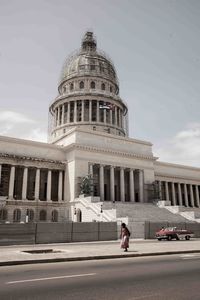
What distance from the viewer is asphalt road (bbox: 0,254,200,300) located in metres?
7.39

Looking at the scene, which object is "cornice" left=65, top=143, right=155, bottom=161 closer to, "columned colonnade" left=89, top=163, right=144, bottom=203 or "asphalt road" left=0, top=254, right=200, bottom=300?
"columned colonnade" left=89, top=163, right=144, bottom=203

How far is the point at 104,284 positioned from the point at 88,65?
80.8 m

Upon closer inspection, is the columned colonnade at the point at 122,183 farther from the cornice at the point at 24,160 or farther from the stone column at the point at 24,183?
the stone column at the point at 24,183

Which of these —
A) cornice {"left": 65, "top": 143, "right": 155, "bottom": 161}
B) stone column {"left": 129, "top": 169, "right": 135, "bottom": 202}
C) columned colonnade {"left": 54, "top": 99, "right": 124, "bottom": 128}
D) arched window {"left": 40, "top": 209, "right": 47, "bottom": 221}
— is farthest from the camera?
columned colonnade {"left": 54, "top": 99, "right": 124, "bottom": 128}

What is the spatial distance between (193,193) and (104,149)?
109 feet

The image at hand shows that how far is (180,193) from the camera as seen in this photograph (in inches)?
2901

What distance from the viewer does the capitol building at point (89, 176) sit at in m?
49.4

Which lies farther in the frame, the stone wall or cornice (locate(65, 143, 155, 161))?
cornice (locate(65, 143, 155, 161))

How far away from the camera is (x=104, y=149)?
190 feet

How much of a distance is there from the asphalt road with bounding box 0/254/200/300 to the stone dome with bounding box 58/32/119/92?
75908mm

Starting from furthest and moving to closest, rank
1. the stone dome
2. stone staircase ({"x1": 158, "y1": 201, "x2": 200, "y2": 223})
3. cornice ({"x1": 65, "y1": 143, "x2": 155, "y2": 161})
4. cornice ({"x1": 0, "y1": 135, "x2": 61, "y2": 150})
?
the stone dome, cornice ({"x1": 65, "y1": 143, "x2": 155, "y2": 161}), cornice ({"x1": 0, "y1": 135, "x2": 61, "y2": 150}), stone staircase ({"x1": 158, "y1": 201, "x2": 200, "y2": 223})

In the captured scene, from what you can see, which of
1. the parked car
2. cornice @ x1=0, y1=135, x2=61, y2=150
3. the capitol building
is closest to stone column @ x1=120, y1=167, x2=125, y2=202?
the capitol building

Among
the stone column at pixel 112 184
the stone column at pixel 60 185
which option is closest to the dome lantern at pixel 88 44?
the stone column at pixel 112 184

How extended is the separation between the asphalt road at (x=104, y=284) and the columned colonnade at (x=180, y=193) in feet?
196
